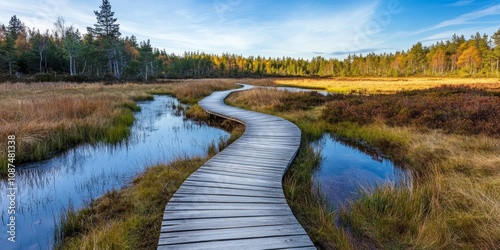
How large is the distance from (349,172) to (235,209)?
151 inches

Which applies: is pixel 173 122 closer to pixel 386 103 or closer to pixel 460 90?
pixel 386 103

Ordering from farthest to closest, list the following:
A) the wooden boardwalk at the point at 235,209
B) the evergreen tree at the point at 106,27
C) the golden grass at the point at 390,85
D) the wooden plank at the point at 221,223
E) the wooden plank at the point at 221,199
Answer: the evergreen tree at the point at 106,27, the golden grass at the point at 390,85, the wooden plank at the point at 221,199, the wooden plank at the point at 221,223, the wooden boardwalk at the point at 235,209

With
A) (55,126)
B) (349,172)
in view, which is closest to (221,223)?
(349,172)

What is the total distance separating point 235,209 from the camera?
137 inches

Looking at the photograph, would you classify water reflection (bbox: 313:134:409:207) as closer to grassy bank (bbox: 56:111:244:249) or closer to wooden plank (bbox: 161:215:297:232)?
wooden plank (bbox: 161:215:297:232)

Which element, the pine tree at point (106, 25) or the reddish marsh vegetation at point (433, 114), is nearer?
the reddish marsh vegetation at point (433, 114)

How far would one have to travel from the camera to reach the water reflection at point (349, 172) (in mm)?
4988

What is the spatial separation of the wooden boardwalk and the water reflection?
104 centimetres

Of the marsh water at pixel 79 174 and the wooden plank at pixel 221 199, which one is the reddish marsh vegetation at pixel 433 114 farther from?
the wooden plank at pixel 221 199

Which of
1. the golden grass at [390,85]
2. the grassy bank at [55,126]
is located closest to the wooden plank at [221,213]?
the grassy bank at [55,126]

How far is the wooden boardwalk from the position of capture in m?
2.77

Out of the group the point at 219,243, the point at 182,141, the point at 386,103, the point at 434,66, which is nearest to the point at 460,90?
the point at 386,103

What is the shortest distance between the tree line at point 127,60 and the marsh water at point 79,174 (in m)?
32.7

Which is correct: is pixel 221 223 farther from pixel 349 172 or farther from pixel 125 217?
pixel 349 172
